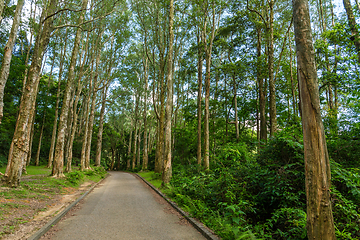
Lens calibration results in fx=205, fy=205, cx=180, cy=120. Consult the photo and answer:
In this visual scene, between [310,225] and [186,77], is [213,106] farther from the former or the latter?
[310,225]

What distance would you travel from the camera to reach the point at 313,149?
11.7 ft

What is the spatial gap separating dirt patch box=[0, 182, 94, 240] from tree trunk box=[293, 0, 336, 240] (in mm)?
5533

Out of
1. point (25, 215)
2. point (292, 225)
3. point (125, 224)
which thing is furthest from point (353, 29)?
point (25, 215)

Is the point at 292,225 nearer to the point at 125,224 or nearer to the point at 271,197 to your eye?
the point at 271,197

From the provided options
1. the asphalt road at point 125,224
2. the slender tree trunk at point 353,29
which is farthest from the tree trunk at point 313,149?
the slender tree trunk at point 353,29

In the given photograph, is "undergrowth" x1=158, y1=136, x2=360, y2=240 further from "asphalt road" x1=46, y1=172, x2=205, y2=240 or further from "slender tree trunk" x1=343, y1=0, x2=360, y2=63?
"slender tree trunk" x1=343, y1=0, x2=360, y2=63

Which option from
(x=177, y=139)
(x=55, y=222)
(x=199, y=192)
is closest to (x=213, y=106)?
(x=177, y=139)

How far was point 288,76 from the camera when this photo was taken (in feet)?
66.8

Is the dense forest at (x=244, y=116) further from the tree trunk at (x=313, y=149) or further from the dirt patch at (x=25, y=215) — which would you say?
the dirt patch at (x=25, y=215)

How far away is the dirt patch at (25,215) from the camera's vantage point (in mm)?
4395

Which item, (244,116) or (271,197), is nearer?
(271,197)

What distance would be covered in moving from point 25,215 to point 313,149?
7174 mm

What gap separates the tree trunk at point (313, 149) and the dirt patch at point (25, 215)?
553 centimetres

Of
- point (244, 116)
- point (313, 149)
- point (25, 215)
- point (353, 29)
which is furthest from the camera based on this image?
point (244, 116)
